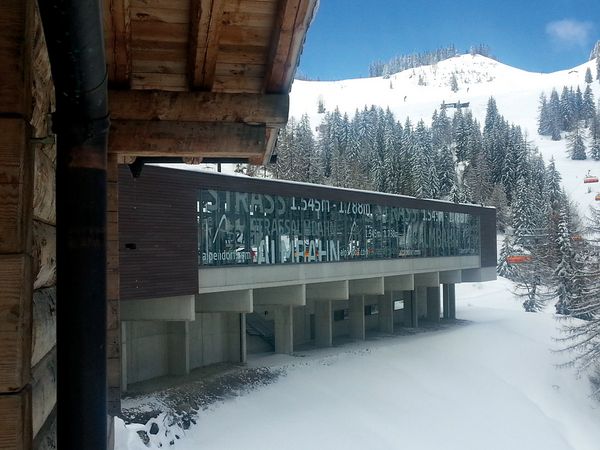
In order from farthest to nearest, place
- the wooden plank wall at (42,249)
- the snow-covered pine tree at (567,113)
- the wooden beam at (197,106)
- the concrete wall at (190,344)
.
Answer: the snow-covered pine tree at (567,113) < the concrete wall at (190,344) < the wooden beam at (197,106) < the wooden plank wall at (42,249)

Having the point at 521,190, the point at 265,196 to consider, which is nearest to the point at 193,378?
the point at 265,196

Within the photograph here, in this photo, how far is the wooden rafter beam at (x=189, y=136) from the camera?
499cm

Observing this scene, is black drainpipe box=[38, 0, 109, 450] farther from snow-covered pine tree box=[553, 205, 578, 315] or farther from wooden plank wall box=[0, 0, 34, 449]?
snow-covered pine tree box=[553, 205, 578, 315]

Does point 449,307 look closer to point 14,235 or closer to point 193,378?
point 193,378

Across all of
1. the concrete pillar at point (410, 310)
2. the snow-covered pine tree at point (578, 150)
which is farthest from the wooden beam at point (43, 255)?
the snow-covered pine tree at point (578, 150)

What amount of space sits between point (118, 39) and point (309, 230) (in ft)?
71.7

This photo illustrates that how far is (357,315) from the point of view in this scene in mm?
32625

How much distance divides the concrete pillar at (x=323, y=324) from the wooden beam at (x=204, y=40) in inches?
1005

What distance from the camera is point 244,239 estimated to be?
21875 millimetres

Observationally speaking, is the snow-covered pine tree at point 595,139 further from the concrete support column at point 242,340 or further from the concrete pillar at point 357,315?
the concrete support column at point 242,340

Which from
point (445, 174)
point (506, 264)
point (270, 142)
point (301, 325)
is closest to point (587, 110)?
point (445, 174)

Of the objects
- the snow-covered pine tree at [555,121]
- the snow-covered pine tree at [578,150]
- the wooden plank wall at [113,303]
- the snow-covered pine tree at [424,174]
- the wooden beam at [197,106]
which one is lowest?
the wooden plank wall at [113,303]

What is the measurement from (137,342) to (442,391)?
12.5 m

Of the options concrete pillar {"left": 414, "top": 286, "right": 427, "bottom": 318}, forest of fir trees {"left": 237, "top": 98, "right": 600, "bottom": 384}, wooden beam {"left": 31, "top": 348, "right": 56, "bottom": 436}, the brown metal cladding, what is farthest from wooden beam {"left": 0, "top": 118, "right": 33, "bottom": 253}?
forest of fir trees {"left": 237, "top": 98, "right": 600, "bottom": 384}
